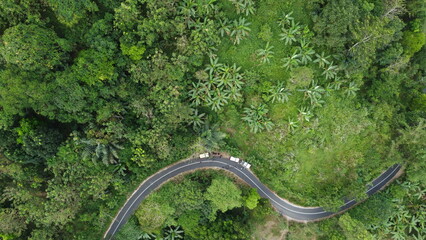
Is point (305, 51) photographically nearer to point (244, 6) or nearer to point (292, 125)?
point (244, 6)

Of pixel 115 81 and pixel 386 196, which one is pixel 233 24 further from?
pixel 386 196

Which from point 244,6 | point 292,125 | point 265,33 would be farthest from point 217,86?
point 292,125

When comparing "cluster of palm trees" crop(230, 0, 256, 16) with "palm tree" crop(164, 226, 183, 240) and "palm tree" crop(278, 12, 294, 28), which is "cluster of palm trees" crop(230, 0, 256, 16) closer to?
"palm tree" crop(278, 12, 294, 28)

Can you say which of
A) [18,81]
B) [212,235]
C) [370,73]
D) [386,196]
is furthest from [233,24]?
[386,196]

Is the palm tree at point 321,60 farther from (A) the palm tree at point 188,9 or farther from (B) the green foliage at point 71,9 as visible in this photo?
(B) the green foliage at point 71,9

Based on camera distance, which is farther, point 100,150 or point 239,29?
point 239,29

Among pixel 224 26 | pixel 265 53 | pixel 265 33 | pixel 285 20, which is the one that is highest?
pixel 285 20

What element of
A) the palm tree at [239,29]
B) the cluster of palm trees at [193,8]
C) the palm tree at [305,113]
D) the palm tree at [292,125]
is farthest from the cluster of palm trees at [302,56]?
the cluster of palm trees at [193,8]
